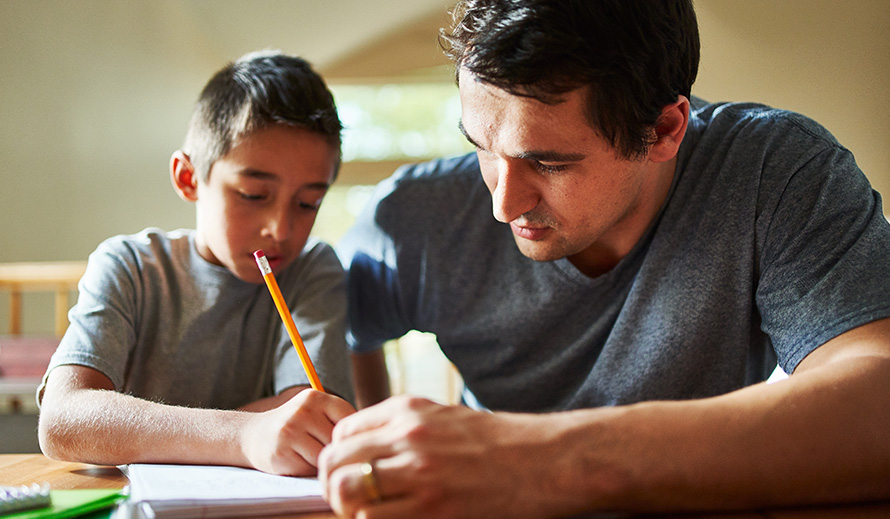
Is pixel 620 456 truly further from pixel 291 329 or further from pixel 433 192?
pixel 433 192

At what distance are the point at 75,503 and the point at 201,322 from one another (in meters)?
0.48

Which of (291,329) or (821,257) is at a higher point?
(821,257)

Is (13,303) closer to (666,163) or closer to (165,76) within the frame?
(165,76)

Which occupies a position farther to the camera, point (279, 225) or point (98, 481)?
point (279, 225)

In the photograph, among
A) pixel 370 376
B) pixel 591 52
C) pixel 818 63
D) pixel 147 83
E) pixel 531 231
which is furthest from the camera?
pixel 147 83

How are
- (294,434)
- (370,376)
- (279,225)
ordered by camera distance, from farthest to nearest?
(370,376)
(279,225)
(294,434)

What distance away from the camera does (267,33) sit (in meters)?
3.54

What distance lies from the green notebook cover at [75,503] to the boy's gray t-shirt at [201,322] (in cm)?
32

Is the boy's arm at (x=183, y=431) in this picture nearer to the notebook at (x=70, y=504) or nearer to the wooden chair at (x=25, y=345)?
the notebook at (x=70, y=504)

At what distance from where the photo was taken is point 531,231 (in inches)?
34.4

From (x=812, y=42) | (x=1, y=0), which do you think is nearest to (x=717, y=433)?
(x=812, y=42)

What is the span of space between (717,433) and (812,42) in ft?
4.39

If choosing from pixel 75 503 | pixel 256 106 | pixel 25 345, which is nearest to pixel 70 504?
pixel 75 503

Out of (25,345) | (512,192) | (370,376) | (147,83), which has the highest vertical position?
(512,192)
